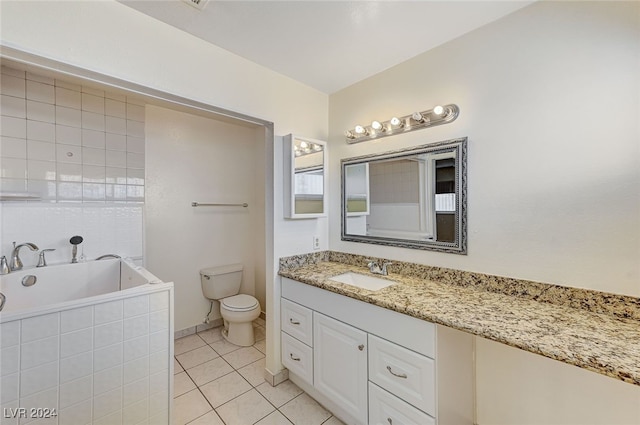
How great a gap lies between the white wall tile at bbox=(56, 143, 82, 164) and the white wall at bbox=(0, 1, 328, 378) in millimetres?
1159

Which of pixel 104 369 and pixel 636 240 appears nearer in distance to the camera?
pixel 636 240

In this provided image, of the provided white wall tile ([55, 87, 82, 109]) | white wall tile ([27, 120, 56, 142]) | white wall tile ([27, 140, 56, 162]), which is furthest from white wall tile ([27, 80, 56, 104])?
white wall tile ([27, 140, 56, 162])

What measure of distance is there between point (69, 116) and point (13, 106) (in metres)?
0.28

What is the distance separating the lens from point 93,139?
2131mm

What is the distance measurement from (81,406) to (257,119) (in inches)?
71.0

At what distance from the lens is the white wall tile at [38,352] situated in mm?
1055

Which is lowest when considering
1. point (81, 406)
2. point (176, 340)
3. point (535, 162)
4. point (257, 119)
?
point (176, 340)

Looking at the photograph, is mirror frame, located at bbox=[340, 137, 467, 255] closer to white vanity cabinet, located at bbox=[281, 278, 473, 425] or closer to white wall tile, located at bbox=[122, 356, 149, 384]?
white vanity cabinet, located at bbox=[281, 278, 473, 425]

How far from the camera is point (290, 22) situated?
1.46 meters

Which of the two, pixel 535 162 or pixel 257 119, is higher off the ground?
pixel 257 119

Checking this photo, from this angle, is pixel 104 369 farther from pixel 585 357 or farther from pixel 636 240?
pixel 636 240

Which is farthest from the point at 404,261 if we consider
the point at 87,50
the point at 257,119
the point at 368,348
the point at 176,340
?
the point at 176,340

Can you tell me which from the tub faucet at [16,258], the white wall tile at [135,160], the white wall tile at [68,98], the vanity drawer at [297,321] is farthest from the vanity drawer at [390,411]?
the white wall tile at [68,98]

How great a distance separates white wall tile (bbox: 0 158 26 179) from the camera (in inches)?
69.7
